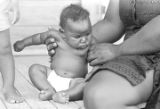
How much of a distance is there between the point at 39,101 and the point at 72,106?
160 mm

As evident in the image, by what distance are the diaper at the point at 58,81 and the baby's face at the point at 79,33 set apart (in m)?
0.17

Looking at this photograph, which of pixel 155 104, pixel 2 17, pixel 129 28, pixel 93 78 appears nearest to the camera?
pixel 155 104

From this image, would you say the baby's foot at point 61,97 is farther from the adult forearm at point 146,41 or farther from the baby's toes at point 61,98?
the adult forearm at point 146,41

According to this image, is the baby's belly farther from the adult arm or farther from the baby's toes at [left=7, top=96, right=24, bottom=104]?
the baby's toes at [left=7, top=96, right=24, bottom=104]

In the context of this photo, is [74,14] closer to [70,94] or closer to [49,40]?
[49,40]

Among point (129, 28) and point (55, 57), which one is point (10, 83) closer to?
point (55, 57)

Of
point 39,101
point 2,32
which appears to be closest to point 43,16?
point 2,32

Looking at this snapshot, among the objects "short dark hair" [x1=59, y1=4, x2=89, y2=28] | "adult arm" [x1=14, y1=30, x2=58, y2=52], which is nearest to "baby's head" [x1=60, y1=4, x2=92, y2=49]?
"short dark hair" [x1=59, y1=4, x2=89, y2=28]

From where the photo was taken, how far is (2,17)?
6.41ft

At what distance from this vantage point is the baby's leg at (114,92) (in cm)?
142

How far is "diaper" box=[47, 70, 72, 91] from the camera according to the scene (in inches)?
77.3

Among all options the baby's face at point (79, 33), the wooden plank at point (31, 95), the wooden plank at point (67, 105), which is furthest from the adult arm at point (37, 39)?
the wooden plank at point (67, 105)

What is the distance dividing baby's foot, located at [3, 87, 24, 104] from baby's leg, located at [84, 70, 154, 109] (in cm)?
51

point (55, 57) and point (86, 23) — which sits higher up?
point (86, 23)
